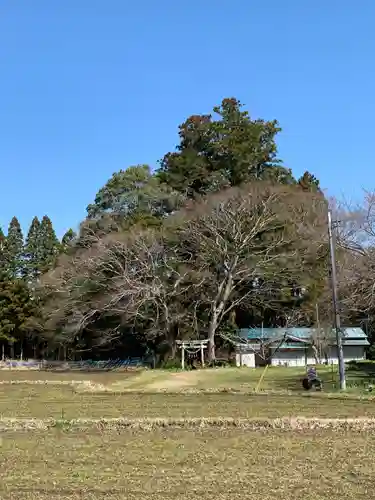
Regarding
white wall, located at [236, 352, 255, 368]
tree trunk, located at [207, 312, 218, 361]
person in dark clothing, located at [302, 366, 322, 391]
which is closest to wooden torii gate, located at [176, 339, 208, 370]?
A: tree trunk, located at [207, 312, 218, 361]

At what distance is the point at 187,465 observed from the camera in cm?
820

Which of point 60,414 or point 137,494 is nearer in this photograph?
point 137,494

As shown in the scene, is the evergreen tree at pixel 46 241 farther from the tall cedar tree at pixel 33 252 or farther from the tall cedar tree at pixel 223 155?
the tall cedar tree at pixel 223 155

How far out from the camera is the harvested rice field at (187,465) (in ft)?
22.1

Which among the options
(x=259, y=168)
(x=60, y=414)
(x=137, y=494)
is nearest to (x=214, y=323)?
(x=259, y=168)

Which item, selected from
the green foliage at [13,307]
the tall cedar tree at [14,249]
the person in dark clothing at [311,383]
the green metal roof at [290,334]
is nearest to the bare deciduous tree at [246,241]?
the green metal roof at [290,334]

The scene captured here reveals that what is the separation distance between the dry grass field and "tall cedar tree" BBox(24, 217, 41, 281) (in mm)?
47879

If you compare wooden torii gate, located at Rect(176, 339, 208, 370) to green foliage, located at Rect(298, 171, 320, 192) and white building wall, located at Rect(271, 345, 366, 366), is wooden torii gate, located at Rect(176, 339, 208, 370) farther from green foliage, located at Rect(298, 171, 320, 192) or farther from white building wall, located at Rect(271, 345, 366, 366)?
green foliage, located at Rect(298, 171, 320, 192)

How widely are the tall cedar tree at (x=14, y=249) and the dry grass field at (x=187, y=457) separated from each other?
46.8m

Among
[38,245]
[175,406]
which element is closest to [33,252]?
[38,245]

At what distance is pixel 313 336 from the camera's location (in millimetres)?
40250

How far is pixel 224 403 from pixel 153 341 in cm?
2795

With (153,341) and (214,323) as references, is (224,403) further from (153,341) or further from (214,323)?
(153,341)

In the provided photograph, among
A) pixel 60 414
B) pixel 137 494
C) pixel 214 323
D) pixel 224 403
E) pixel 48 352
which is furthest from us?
pixel 48 352
